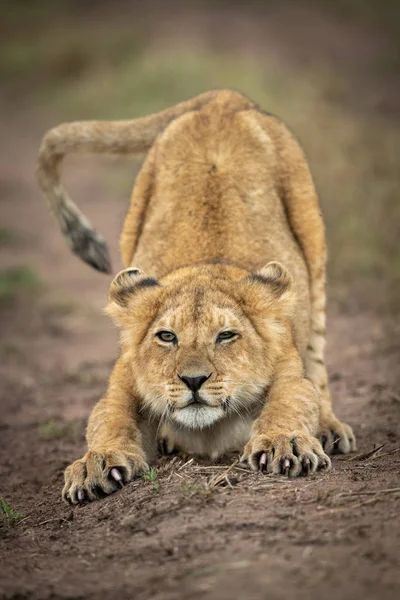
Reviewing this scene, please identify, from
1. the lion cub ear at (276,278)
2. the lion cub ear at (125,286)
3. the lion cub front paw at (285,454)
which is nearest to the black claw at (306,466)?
the lion cub front paw at (285,454)

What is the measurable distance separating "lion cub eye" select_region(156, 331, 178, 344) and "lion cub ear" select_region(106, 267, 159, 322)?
1.27 feet

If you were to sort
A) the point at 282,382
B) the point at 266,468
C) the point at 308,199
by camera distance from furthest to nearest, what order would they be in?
the point at 308,199, the point at 282,382, the point at 266,468

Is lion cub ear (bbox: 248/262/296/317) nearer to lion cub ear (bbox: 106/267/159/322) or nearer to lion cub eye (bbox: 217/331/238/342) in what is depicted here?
lion cub eye (bbox: 217/331/238/342)

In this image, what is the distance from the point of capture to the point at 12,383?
850 cm

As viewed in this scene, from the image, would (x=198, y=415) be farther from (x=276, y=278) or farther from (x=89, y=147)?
(x=89, y=147)

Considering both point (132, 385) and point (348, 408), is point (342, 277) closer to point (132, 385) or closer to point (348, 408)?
point (348, 408)

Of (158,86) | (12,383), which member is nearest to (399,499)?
(12,383)

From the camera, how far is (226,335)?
4973 millimetres

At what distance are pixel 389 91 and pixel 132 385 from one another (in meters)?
15.1

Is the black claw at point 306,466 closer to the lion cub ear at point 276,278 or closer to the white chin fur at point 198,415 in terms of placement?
the white chin fur at point 198,415

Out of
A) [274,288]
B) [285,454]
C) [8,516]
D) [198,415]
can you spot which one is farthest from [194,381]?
[8,516]

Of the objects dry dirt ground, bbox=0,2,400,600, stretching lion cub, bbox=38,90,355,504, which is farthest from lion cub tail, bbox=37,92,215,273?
dry dirt ground, bbox=0,2,400,600

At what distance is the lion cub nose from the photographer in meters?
4.68

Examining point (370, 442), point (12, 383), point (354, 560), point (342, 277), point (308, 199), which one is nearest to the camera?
point (354, 560)
